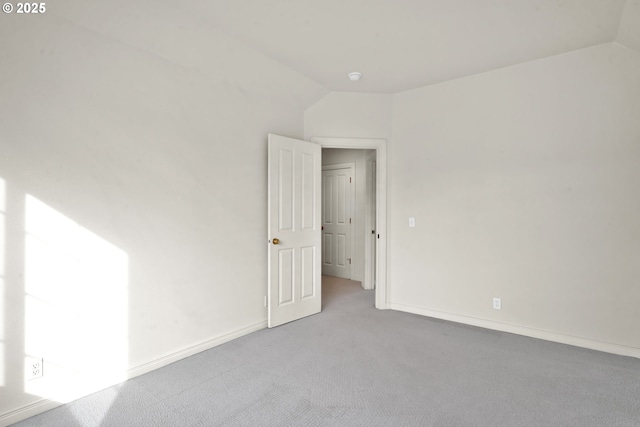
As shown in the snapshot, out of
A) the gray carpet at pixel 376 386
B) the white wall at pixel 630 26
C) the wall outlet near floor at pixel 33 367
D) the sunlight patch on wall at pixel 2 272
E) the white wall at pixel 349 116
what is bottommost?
the gray carpet at pixel 376 386

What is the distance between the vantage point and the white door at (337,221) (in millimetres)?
5938

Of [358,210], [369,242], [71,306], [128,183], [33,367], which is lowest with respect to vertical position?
[33,367]

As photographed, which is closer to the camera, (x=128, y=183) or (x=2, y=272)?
(x=2, y=272)

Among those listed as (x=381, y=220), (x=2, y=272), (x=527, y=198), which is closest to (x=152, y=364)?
(x=2, y=272)

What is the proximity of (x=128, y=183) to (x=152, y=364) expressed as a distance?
1.39 meters

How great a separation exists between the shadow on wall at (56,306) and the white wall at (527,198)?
3033 millimetres

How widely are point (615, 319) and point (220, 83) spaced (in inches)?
161

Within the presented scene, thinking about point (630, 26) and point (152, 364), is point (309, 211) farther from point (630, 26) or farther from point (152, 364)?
point (630, 26)

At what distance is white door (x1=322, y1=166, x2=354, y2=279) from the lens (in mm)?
5938

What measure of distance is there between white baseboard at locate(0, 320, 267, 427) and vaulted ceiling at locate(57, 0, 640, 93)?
94.5 inches

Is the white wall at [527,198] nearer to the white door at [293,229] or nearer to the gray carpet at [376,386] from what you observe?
the gray carpet at [376,386]

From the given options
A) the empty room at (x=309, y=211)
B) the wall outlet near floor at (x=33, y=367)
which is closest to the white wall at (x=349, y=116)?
the empty room at (x=309, y=211)

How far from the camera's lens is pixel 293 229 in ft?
12.3

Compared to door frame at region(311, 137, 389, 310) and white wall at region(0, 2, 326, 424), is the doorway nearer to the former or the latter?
door frame at region(311, 137, 389, 310)
